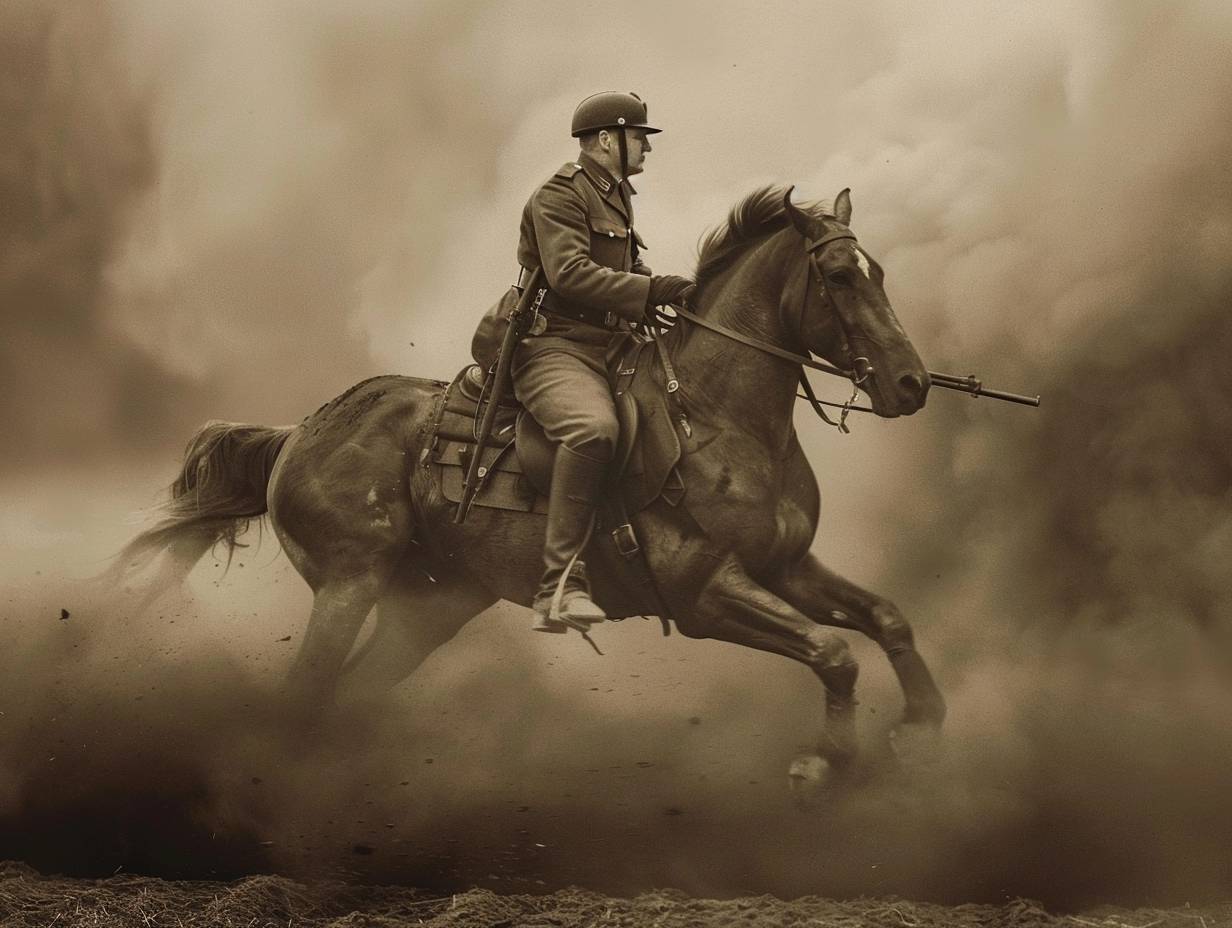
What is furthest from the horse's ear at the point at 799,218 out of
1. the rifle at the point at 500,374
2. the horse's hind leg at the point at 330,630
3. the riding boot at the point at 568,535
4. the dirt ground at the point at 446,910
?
the dirt ground at the point at 446,910

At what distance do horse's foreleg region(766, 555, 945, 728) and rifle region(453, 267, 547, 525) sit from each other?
1.15 meters

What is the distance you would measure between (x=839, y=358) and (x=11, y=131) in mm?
4018

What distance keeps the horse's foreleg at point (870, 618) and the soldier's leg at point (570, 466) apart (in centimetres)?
72

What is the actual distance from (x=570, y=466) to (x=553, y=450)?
0.20 metres

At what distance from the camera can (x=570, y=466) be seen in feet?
18.7

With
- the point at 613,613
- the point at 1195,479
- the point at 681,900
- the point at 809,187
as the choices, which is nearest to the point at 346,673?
the point at 613,613

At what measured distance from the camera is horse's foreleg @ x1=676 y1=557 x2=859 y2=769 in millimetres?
5695

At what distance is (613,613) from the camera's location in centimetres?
607

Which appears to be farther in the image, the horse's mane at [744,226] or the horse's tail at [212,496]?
the horse's tail at [212,496]

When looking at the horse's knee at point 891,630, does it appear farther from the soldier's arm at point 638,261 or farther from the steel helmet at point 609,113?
the steel helmet at point 609,113

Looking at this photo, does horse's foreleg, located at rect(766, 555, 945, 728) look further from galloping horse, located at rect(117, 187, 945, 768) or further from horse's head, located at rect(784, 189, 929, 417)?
horse's head, located at rect(784, 189, 929, 417)

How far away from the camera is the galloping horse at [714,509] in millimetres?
5734

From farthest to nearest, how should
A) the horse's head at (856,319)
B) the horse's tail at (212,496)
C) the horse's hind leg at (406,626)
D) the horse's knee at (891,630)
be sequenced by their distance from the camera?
1. the horse's tail at (212,496)
2. the horse's hind leg at (406,626)
3. the horse's knee at (891,630)
4. the horse's head at (856,319)

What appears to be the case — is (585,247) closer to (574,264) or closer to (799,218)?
(574,264)
